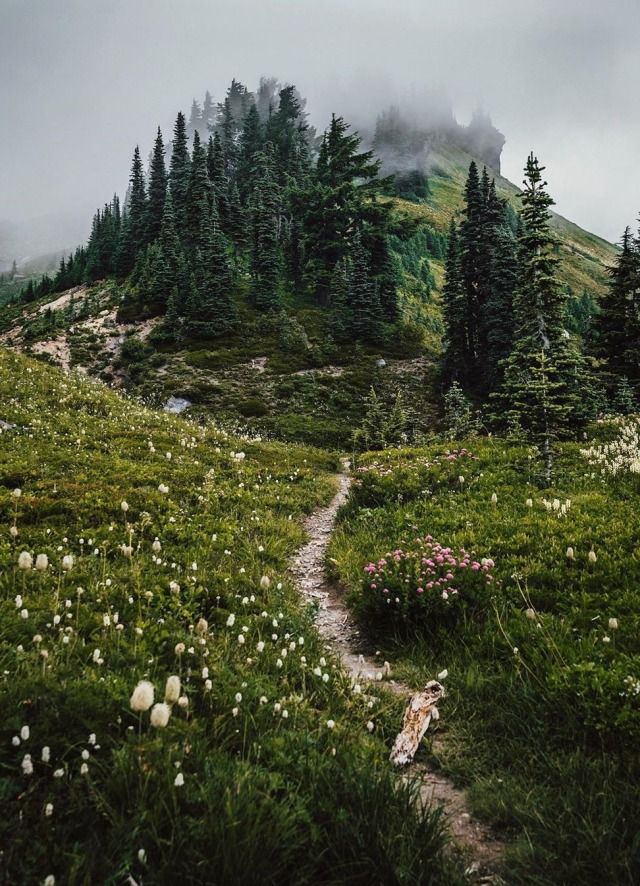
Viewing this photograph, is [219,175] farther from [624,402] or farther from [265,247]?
[624,402]

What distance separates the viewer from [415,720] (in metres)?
4.47

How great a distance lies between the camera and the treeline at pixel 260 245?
165 feet

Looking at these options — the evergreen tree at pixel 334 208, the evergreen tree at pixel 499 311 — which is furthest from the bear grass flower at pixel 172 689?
the evergreen tree at pixel 334 208

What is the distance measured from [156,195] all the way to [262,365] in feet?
178

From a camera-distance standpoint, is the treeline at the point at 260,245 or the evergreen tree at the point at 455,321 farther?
the treeline at the point at 260,245

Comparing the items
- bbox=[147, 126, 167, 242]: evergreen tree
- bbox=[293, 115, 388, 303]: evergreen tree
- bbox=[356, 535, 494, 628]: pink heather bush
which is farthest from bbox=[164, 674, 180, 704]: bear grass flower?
bbox=[147, 126, 167, 242]: evergreen tree

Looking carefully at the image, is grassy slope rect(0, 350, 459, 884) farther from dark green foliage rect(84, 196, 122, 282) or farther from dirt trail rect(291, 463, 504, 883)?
dark green foliage rect(84, 196, 122, 282)

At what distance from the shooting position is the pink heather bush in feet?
20.9

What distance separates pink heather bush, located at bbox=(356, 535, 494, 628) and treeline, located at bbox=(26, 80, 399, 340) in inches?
1761

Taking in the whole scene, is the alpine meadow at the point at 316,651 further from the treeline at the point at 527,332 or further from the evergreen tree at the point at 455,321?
the evergreen tree at the point at 455,321

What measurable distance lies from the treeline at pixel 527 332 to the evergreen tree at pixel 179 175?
152 ft

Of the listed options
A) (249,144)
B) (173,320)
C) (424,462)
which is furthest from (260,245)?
(249,144)

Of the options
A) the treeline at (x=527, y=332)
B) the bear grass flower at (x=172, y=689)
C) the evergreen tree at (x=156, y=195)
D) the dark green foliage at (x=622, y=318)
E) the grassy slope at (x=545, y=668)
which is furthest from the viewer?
the evergreen tree at (x=156, y=195)

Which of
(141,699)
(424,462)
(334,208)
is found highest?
(334,208)
